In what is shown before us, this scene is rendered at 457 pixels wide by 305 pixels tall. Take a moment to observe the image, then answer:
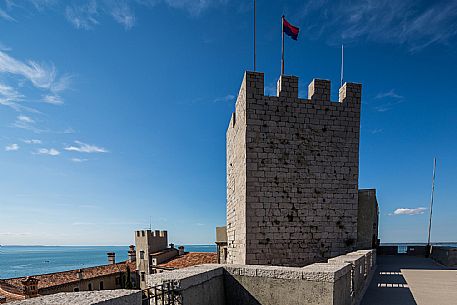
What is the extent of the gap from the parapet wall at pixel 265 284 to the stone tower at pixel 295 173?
3.35 metres

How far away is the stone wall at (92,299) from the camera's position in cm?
220

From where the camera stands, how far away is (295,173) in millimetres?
8727

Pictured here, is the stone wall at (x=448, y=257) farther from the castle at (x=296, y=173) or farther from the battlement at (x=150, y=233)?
the battlement at (x=150, y=233)

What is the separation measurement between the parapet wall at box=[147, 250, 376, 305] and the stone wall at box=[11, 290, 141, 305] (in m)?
1.08

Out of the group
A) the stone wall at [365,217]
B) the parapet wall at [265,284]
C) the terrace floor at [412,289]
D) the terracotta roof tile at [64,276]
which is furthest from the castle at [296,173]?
the terracotta roof tile at [64,276]

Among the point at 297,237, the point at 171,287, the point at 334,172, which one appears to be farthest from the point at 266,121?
the point at 171,287

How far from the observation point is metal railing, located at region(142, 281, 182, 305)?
3515 millimetres

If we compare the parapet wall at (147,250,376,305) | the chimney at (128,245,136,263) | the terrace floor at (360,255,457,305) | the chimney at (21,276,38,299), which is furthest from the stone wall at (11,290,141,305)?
the chimney at (128,245,136,263)

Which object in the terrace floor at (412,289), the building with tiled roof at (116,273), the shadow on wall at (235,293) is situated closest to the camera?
the shadow on wall at (235,293)

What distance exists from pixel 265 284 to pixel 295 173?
4814mm

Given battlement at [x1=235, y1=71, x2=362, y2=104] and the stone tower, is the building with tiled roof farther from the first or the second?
battlement at [x1=235, y1=71, x2=362, y2=104]

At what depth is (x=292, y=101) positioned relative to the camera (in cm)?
888

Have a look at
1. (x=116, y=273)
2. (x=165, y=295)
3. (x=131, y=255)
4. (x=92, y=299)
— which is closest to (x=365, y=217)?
(x=165, y=295)

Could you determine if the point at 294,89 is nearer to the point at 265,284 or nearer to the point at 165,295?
the point at 265,284
